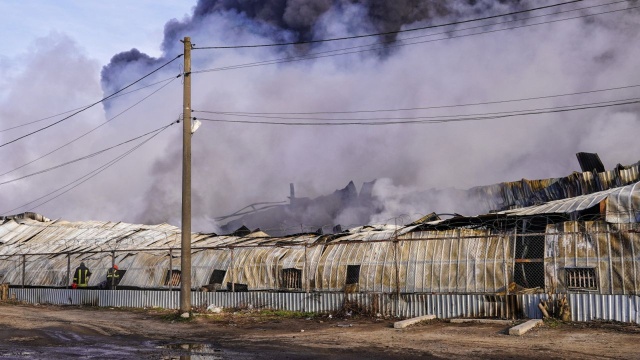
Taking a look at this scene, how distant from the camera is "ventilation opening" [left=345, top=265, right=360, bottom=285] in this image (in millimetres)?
27344

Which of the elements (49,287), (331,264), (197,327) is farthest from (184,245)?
(49,287)

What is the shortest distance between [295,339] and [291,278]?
36.7 ft

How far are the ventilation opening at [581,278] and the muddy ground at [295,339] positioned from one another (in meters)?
1.99

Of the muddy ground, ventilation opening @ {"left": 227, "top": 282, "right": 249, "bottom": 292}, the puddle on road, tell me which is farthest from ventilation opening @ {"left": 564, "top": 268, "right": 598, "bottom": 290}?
ventilation opening @ {"left": 227, "top": 282, "right": 249, "bottom": 292}

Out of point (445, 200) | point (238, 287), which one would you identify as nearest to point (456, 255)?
point (238, 287)

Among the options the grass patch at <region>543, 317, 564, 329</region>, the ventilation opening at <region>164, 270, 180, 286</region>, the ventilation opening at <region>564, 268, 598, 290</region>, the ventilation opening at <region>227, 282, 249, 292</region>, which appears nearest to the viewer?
the grass patch at <region>543, 317, 564, 329</region>

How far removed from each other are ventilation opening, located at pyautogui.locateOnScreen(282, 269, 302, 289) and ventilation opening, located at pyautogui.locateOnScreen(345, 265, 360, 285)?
2.65m

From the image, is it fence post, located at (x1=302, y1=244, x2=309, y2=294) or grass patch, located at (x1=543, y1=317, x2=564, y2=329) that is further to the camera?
fence post, located at (x1=302, y1=244, x2=309, y2=294)

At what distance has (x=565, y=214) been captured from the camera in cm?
2395

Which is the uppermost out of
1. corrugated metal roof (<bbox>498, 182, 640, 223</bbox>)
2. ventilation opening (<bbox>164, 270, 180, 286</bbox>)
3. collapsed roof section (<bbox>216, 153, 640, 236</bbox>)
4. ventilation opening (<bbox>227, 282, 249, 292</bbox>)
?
collapsed roof section (<bbox>216, 153, 640, 236</bbox>)

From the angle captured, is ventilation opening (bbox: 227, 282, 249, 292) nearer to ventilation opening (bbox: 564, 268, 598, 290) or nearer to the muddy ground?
the muddy ground

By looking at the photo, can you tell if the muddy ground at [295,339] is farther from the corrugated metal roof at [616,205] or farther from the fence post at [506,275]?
the corrugated metal roof at [616,205]

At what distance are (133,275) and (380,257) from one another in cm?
1567

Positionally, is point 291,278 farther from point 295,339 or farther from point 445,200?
point 445,200
